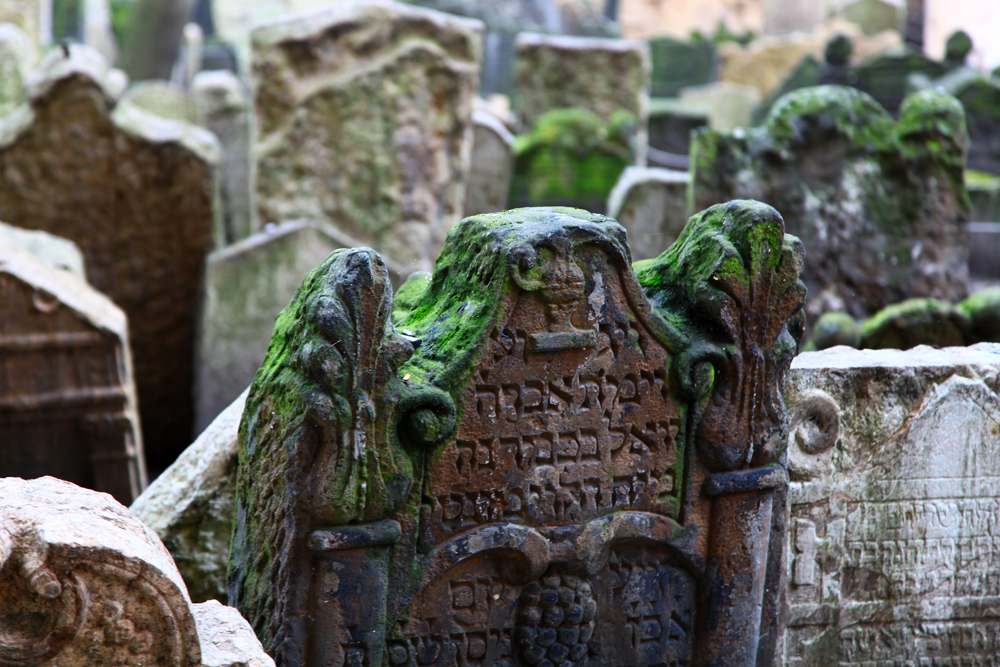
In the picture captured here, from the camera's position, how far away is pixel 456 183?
5.38m

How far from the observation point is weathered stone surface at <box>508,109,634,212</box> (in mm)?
7281

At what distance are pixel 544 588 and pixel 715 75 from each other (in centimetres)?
1690

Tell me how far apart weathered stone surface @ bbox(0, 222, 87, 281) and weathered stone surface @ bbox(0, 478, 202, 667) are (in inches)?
107

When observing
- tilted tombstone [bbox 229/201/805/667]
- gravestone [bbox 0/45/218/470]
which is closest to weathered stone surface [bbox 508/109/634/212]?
gravestone [bbox 0/45/218/470]

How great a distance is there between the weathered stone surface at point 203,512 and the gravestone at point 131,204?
2.54m

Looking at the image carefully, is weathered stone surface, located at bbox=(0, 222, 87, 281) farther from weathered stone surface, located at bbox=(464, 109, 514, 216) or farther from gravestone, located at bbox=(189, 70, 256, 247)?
weathered stone surface, located at bbox=(464, 109, 514, 216)

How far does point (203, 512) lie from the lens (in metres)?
2.41

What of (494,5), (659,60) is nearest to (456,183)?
(659,60)

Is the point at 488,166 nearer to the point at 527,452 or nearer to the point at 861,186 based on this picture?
the point at 861,186

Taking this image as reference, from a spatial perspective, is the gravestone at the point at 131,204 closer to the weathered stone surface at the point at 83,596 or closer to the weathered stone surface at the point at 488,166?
the weathered stone surface at the point at 488,166

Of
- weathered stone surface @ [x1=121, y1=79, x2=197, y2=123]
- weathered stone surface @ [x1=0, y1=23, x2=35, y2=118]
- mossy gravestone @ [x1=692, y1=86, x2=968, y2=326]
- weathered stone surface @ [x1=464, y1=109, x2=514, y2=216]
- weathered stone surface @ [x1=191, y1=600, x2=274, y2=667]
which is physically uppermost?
weathered stone surface @ [x1=121, y1=79, x2=197, y2=123]

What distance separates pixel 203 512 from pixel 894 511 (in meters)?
1.67

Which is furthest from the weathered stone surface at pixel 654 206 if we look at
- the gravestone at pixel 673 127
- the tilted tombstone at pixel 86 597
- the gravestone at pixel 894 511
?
the gravestone at pixel 673 127

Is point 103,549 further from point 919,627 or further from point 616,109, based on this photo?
point 616,109
